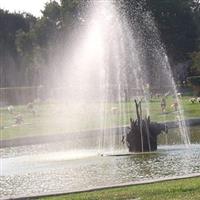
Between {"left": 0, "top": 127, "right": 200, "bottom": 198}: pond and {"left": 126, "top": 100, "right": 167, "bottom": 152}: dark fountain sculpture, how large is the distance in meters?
0.41

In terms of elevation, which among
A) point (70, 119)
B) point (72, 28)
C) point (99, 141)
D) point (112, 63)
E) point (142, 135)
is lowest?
point (99, 141)

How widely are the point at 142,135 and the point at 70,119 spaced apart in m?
18.5

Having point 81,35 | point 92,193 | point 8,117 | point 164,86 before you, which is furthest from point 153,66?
point 92,193

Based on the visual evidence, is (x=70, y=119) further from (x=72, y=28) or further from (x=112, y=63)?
(x=72, y=28)

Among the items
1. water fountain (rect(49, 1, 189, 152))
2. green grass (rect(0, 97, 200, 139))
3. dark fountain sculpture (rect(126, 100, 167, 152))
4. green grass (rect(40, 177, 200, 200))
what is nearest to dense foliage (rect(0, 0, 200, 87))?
water fountain (rect(49, 1, 189, 152))

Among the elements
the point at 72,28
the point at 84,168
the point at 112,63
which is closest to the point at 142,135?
the point at 84,168

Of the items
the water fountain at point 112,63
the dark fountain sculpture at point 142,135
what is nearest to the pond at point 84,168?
the dark fountain sculpture at point 142,135

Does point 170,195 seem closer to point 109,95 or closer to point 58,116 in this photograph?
point 58,116

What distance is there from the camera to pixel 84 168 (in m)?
16.3

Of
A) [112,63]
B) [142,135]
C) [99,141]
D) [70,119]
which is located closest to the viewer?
[142,135]

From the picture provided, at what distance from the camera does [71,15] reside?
7156 cm

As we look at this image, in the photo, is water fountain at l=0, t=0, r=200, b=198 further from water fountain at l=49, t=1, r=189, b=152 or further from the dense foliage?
the dense foliage

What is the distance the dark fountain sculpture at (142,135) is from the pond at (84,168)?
0.41 m

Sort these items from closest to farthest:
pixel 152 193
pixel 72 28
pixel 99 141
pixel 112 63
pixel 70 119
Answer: pixel 152 193
pixel 99 141
pixel 70 119
pixel 112 63
pixel 72 28
